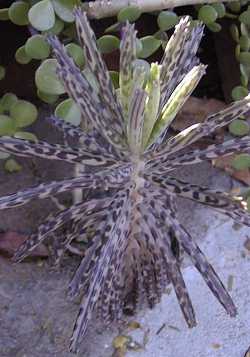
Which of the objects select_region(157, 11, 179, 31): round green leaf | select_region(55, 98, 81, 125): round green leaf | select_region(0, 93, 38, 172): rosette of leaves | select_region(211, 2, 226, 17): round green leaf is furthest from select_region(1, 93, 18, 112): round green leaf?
select_region(211, 2, 226, 17): round green leaf

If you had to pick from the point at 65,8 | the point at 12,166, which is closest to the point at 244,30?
Answer: the point at 65,8

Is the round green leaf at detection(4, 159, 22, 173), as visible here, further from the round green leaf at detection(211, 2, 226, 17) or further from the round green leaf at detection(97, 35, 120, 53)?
the round green leaf at detection(211, 2, 226, 17)

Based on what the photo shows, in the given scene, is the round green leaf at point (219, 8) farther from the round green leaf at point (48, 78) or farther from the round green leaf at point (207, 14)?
the round green leaf at point (48, 78)

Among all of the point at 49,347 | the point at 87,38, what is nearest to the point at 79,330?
the point at 49,347

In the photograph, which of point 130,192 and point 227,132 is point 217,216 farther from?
point 130,192

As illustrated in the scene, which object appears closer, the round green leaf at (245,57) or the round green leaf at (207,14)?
the round green leaf at (207,14)

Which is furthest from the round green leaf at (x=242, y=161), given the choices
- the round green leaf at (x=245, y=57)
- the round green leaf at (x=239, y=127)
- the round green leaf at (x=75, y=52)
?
the round green leaf at (x=75, y=52)
